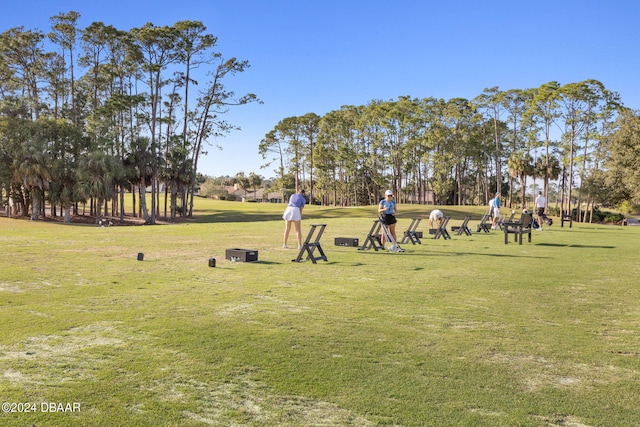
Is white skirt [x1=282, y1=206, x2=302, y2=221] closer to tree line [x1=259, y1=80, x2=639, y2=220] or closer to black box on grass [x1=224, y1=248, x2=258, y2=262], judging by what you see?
black box on grass [x1=224, y1=248, x2=258, y2=262]

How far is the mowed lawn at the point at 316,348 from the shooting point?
3955mm

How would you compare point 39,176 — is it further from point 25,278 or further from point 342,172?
point 342,172

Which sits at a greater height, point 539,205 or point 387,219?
point 539,205

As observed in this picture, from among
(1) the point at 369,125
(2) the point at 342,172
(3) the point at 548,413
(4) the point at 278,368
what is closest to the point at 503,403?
(3) the point at 548,413

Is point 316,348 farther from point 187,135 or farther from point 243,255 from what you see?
point 187,135

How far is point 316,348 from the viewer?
549 centimetres

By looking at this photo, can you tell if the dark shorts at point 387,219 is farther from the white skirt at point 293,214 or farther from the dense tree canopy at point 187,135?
the dense tree canopy at point 187,135

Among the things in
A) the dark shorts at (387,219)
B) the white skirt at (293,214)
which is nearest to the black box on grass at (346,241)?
the dark shorts at (387,219)

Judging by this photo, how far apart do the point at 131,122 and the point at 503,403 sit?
5752cm

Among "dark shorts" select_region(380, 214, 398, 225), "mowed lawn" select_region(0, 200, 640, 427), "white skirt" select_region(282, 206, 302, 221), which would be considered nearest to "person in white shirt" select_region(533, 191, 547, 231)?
"dark shorts" select_region(380, 214, 398, 225)

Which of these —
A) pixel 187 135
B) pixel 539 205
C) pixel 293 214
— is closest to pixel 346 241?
pixel 293 214

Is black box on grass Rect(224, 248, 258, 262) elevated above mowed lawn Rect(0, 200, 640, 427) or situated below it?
above

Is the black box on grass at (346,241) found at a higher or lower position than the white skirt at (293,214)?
lower

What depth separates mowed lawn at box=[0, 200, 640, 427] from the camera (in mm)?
3955
